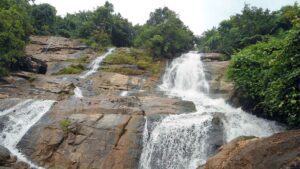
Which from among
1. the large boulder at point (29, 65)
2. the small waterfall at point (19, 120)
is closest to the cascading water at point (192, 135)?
the small waterfall at point (19, 120)

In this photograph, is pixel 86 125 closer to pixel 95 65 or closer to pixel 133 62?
pixel 95 65

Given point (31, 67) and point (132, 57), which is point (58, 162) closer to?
point (31, 67)

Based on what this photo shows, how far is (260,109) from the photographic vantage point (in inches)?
827

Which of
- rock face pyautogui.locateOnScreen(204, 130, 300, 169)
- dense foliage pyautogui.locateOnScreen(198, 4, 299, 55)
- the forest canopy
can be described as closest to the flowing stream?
the forest canopy

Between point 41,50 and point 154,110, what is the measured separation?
78.8 ft

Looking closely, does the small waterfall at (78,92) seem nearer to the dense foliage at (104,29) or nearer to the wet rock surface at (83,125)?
the wet rock surface at (83,125)

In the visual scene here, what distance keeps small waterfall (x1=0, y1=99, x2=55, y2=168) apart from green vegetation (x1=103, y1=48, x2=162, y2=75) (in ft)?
43.0

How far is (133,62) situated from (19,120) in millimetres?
17925

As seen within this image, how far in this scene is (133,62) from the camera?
37156 mm

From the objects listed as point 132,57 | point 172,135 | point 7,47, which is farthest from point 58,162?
point 132,57

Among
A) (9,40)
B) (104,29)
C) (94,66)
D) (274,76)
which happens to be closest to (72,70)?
(94,66)

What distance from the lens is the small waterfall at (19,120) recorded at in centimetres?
1902

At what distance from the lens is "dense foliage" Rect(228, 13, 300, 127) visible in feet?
45.2

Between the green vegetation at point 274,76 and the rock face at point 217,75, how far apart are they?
391cm
